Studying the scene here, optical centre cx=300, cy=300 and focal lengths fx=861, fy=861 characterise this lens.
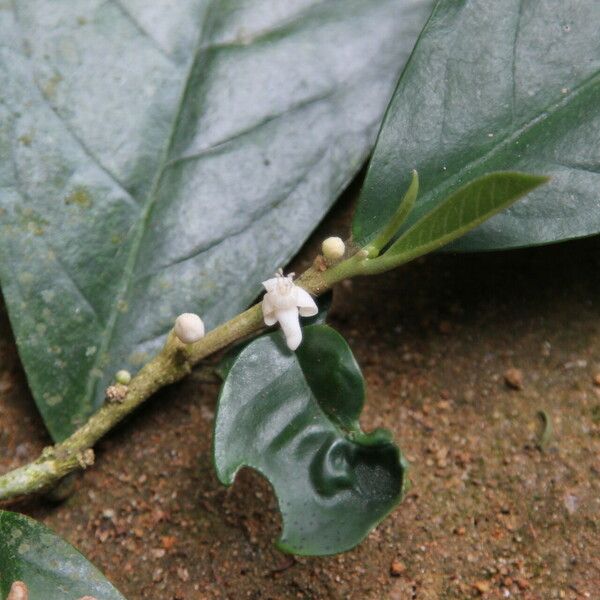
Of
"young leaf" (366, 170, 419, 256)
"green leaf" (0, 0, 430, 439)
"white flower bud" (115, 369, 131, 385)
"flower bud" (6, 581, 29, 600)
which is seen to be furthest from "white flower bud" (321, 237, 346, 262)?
"flower bud" (6, 581, 29, 600)

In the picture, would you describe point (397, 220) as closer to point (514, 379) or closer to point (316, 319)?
point (316, 319)

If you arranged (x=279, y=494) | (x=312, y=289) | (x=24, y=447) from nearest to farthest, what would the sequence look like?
(x=279, y=494) → (x=312, y=289) → (x=24, y=447)

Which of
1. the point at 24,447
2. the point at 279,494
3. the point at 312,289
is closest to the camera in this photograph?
the point at 279,494

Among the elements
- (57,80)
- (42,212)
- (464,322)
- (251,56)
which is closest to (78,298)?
(42,212)

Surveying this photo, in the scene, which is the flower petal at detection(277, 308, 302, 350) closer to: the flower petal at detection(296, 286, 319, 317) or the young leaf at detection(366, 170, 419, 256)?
the flower petal at detection(296, 286, 319, 317)

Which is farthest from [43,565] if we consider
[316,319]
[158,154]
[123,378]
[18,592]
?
[158,154]

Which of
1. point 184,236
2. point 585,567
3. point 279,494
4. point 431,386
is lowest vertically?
point 585,567

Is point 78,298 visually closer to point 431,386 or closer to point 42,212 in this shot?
point 42,212
